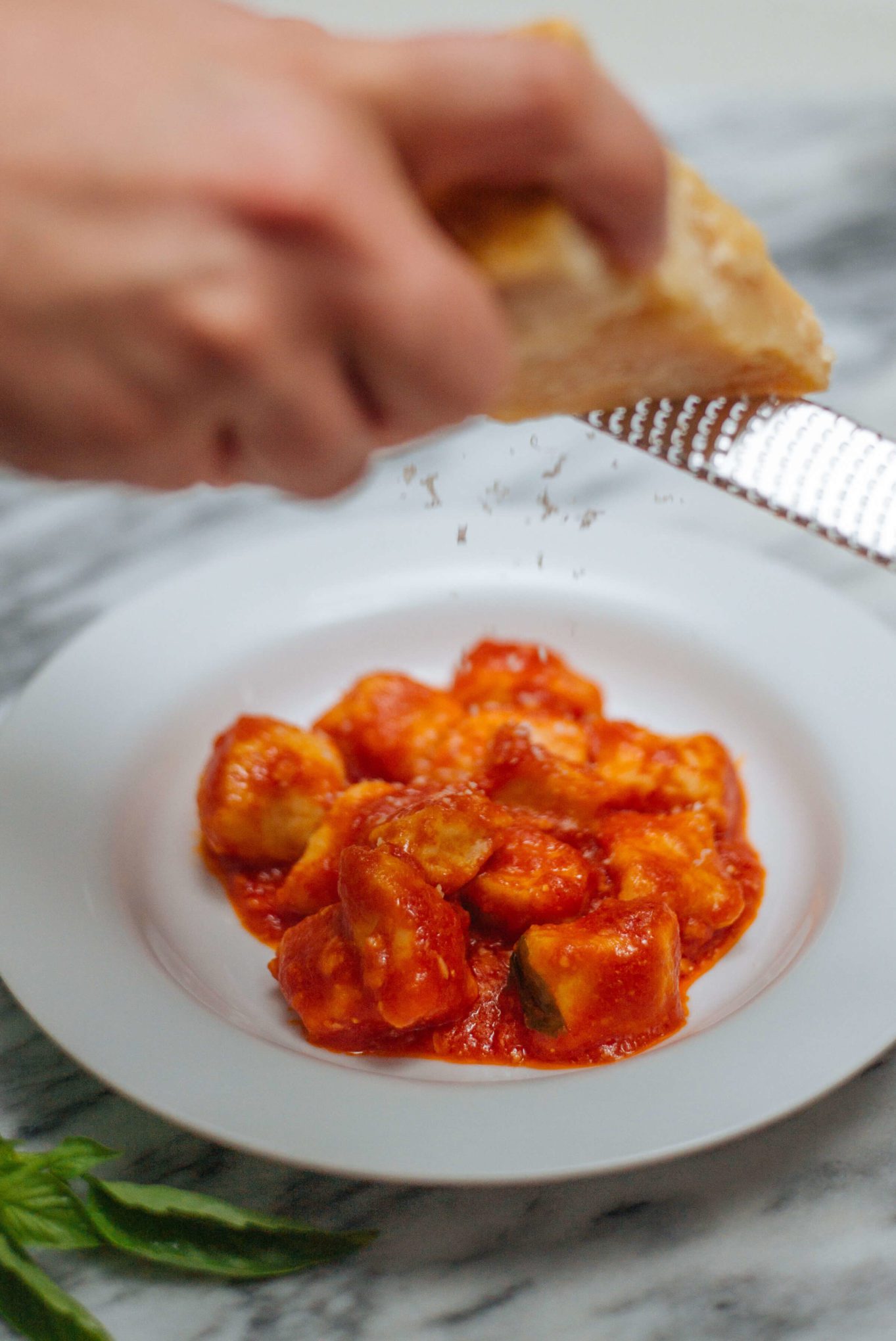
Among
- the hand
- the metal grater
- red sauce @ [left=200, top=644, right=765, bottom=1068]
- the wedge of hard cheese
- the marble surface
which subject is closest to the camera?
the hand

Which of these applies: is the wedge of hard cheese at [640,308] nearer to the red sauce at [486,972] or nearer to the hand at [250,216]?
the hand at [250,216]

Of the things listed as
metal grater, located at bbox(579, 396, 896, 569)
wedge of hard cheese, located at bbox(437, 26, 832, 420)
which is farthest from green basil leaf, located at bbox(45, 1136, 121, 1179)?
metal grater, located at bbox(579, 396, 896, 569)

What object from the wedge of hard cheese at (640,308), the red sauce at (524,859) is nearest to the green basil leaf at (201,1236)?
the red sauce at (524,859)

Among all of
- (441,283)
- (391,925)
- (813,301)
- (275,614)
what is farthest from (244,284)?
(813,301)

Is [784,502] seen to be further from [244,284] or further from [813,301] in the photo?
[813,301]

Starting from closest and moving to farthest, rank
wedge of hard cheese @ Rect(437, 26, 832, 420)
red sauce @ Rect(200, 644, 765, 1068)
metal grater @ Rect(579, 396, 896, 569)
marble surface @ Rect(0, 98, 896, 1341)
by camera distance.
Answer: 1. wedge of hard cheese @ Rect(437, 26, 832, 420)
2. marble surface @ Rect(0, 98, 896, 1341)
3. red sauce @ Rect(200, 644, 765, 1068)
4. metal grater @ Rect(579, 396, 896, 569)

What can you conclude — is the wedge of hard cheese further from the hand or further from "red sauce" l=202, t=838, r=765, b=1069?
"red sauce" l=202, t=838, r=765, b=1069

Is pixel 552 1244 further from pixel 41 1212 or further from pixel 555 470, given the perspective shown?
pixel 555 470

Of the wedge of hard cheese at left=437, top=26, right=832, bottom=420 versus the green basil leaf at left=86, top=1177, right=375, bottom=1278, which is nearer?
the wedge of hard cheese at left=437, top=26, right=832, bottom=420
